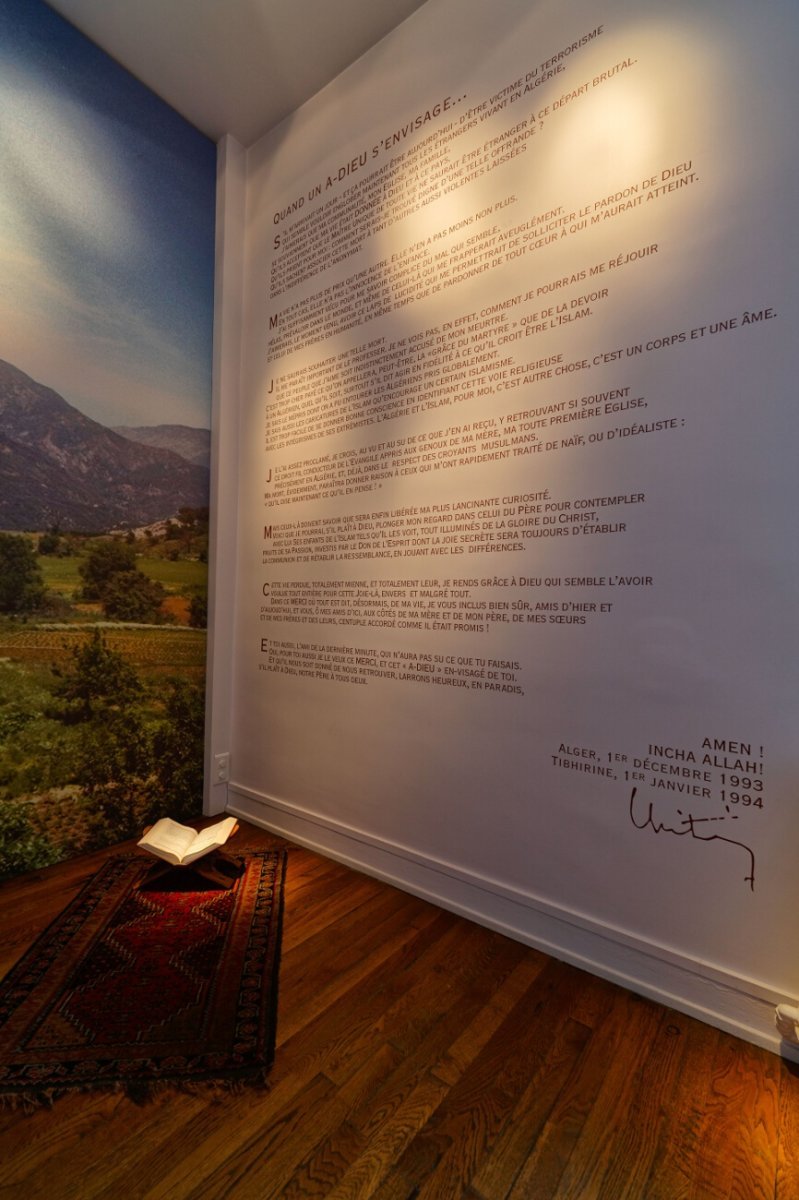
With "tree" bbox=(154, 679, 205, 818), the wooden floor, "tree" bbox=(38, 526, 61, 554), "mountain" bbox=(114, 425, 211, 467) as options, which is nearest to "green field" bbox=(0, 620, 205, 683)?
"tree" bbox=(154, 679, 205, 818)

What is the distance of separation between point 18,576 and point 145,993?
178 centimetres

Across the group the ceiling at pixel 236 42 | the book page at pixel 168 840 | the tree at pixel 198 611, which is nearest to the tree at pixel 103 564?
the tree at pixel 198 611

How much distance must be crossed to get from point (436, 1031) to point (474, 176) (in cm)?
300

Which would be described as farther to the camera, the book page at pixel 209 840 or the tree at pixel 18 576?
the tree at pixel 18 576

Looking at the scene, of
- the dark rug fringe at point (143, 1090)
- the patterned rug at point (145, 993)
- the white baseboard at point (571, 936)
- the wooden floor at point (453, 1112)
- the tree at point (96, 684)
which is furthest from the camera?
the tree at point (96, 684)

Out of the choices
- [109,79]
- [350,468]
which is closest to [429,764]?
[350,468]

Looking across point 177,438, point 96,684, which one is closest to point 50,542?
point 96,684

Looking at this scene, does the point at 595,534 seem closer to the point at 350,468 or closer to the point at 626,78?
the point at 350,468

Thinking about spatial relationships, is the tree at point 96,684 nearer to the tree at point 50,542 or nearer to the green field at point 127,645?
the green field at point 127,645

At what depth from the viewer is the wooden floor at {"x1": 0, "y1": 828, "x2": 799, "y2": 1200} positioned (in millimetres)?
1100

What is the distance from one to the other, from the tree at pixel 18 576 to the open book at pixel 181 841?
116 centimetres

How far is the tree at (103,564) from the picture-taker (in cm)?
263
